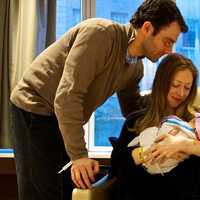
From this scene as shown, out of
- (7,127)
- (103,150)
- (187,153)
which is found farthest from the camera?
(103,150)

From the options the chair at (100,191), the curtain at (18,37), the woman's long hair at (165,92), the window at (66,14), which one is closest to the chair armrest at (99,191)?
the chair at (100,191)

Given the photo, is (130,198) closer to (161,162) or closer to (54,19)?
(161,162)

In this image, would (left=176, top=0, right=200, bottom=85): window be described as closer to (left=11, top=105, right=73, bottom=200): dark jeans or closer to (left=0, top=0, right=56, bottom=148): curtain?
(left=0, top=0, right=56, bottom=148): curtain

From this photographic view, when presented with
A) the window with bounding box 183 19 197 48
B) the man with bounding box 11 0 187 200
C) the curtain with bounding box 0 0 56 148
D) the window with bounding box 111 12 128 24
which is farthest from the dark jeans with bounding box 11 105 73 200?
the window with bounding box 183 19 197 48

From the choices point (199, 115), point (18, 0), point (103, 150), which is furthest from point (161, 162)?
point (18, 0)

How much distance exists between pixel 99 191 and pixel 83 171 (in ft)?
0.40

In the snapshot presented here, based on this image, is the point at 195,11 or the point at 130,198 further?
the point at 195,11

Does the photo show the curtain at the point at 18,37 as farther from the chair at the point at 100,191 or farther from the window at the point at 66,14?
the chair at the point at 100,191

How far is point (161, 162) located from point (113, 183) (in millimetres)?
270

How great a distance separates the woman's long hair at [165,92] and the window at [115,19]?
4.12 ft

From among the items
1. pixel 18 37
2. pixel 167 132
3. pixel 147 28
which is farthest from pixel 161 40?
pixel 18 37

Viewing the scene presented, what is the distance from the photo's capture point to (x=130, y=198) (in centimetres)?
146

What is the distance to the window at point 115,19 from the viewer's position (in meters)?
2.88

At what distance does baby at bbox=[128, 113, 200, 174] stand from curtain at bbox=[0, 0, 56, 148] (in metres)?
1.35
